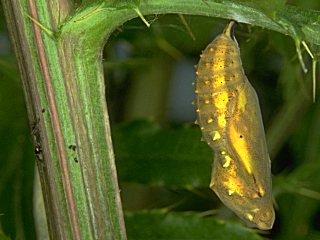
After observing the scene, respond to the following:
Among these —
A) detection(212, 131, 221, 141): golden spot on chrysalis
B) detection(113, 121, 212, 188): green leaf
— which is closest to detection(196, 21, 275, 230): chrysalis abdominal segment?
detection(212, 131, 221, 141): golden spot on chrysalis

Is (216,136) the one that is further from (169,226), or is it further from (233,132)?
(169,226)

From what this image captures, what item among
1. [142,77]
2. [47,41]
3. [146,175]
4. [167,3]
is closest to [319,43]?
[167,3]

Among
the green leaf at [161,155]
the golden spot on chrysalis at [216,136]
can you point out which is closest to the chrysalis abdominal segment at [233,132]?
the golden spot on chrysalis at [216,136]

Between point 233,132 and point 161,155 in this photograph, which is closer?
point 233,132

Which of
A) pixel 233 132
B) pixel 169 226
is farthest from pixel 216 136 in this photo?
pixel 169 226

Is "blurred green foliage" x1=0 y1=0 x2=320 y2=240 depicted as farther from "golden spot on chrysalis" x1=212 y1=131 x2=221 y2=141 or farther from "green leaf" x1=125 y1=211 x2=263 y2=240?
"golden spot on chrysalis" x1=212 y1=131 x2=221 y2=141

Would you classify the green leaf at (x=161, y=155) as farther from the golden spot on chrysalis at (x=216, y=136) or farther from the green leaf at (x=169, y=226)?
the golden spot on chrysalis at (x=216, y=136)
